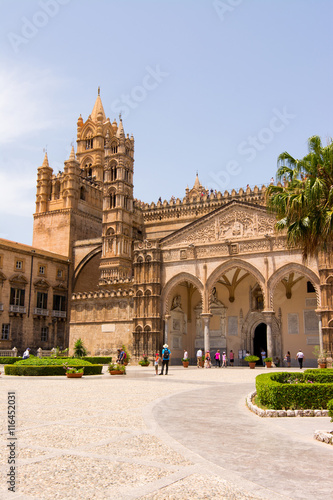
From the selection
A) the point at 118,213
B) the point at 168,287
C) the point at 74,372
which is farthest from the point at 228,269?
the point at 74,372

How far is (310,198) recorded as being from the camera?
16.7 m

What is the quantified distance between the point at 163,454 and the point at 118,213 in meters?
42.0

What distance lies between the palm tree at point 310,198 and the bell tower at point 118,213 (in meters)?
28.3

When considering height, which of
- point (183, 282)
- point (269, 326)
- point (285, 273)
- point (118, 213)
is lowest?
point (269, 326)

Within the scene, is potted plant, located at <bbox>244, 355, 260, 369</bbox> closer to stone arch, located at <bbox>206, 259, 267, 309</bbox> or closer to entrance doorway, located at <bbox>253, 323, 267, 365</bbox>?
stone arch, located at <bbox>206, 259, 267, 309</bbox>

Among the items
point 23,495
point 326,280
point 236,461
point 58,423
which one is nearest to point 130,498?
point 23,495

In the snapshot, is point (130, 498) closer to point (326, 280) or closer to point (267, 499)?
point (267, 499)

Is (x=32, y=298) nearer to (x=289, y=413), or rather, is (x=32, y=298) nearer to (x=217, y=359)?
(x=217, y=359)

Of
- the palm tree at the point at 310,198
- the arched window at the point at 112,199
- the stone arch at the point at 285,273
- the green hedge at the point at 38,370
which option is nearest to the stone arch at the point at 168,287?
the stone arch at the point at 285,273

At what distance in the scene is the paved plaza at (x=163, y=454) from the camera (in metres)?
4.70

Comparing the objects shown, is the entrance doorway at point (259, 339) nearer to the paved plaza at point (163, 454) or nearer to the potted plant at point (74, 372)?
the potted plant at point (74, 372)

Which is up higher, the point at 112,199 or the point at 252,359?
the point at 112,199

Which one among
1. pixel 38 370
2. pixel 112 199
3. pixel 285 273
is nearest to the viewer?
pixel 38 370

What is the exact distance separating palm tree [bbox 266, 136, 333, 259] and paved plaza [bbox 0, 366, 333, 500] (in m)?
8.88
